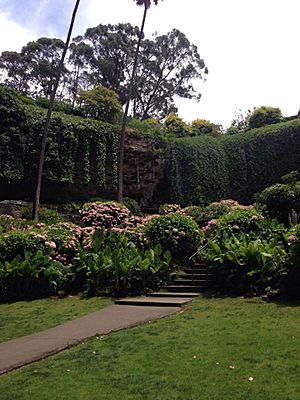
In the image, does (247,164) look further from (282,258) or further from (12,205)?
(282,258)

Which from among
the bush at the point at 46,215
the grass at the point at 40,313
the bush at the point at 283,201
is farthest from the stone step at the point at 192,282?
the bush at the point at 46,215

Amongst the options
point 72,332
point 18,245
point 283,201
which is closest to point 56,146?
point 18,245

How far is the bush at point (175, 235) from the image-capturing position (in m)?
11.3

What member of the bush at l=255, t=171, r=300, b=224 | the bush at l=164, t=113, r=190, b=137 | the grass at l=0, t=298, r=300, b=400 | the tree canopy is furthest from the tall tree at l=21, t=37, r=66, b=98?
the grass at l=0, t=298, r=300, b=400

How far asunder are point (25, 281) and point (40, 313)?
78.8 inches

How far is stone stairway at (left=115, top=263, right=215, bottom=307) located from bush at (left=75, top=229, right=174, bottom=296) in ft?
1.06

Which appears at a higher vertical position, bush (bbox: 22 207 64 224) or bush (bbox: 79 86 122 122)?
bush (bbox: 79 86 122 122)

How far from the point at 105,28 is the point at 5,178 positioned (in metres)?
22.0

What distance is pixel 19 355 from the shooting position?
16.3ft

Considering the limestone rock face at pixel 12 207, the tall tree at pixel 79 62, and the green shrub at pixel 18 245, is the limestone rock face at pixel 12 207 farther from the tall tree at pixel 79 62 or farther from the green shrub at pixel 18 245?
the tall tree at pixel 79 62

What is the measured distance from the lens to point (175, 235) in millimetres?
11430

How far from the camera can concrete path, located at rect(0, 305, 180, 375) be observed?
490 centimetres

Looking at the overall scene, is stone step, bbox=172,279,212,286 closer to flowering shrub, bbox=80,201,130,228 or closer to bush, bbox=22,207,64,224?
flowering shrub, bbox=80,201,130,228

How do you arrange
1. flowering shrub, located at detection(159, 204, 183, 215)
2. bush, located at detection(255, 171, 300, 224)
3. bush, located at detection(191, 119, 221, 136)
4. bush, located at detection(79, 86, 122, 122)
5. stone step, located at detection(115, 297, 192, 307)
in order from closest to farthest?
stone step, located at detection(115, 297, 192, 307), bush, located at detection(255, 171, 300, 224), flowering shrub, located at detection(159, 204, 183, 215), bush, located at detection(79, 86, 122, 122), bush, located at detection(191, 119, 221, 136)
